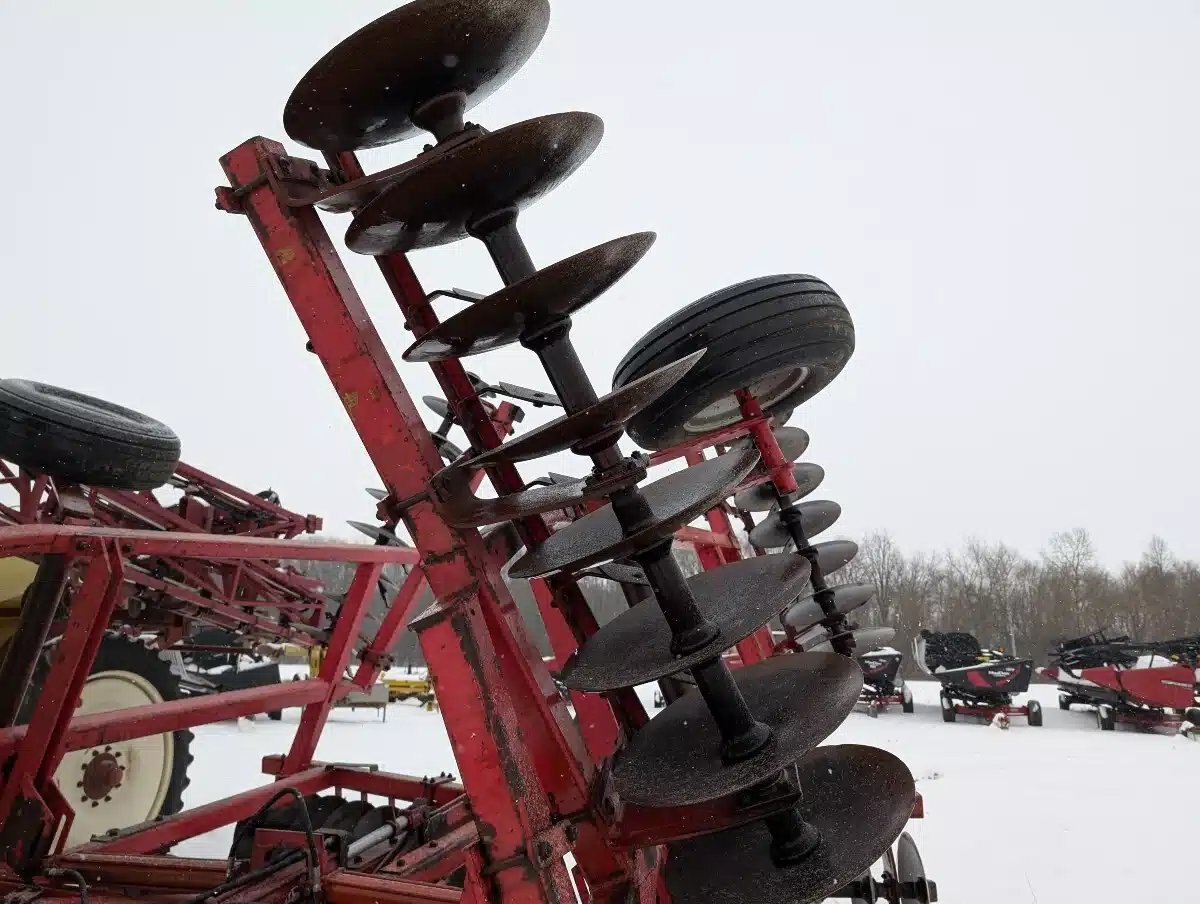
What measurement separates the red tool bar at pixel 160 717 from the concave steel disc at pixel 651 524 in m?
1.80

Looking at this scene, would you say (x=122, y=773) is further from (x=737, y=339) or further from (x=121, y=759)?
(x=737, y=339)

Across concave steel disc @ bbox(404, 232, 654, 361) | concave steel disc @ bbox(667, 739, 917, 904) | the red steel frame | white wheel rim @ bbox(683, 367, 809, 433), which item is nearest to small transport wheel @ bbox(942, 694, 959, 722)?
white wheel rim @ bbox(683, 367, 809, 433)

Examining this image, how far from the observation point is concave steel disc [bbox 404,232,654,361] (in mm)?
1505

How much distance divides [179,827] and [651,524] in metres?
2.44

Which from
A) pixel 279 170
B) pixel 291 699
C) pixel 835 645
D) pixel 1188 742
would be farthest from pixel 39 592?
pixel 1188 742

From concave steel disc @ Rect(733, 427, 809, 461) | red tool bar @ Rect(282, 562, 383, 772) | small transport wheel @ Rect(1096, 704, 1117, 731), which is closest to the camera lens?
red tool bar @ Rect(282, 562, 383, 772)

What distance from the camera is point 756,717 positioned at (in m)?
1.85

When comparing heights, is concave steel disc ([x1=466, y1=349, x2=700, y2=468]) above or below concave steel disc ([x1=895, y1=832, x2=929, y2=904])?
above

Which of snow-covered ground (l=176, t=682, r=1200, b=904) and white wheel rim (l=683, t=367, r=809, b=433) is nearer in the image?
white wheel rim (l=683, t=367, r=809, b=433)

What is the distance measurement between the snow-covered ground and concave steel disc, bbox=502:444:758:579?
11.8 ft

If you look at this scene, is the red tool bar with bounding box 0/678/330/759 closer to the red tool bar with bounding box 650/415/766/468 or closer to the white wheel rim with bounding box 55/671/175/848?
the white wheel rim with bounding box 55/671/175/848

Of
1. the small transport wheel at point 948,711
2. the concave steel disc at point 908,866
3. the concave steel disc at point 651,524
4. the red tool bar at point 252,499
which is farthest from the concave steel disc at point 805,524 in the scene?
the small transport wheel at point 948,711

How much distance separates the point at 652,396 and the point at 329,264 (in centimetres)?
83

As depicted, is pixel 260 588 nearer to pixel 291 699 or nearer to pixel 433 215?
pixel 291 699
